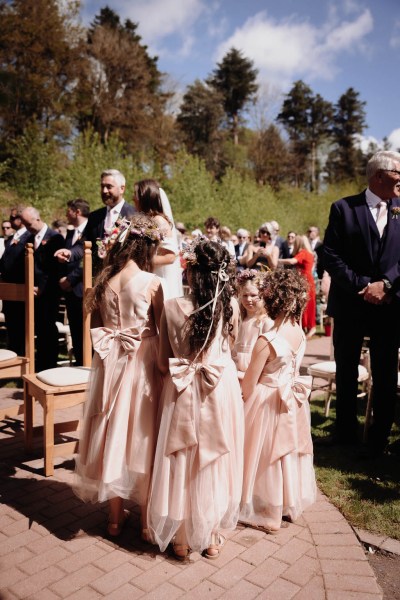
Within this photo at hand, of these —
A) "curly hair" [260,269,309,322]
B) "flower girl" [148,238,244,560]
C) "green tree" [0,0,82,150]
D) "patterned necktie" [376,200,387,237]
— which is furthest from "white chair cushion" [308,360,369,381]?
"green tree" [0,0,82,150]

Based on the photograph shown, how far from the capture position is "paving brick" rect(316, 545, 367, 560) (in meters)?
2.97

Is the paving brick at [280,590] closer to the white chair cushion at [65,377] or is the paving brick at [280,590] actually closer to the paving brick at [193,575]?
the paving brick at [193,575]

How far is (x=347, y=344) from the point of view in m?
4.54

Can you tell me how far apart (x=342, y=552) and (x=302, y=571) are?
0.36 metres

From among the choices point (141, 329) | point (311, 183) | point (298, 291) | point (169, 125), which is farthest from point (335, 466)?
point (311, 183)

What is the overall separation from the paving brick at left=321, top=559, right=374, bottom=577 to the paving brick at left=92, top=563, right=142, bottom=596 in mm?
1072

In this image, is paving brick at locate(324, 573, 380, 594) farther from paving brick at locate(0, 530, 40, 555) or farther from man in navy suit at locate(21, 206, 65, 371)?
man in navy suit at locate(21, 206, 65, 371)

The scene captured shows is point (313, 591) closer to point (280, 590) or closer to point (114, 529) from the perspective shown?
point (280, 590)

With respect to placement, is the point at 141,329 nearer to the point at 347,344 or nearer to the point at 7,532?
the point at 7,532

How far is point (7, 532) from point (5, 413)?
189 cm

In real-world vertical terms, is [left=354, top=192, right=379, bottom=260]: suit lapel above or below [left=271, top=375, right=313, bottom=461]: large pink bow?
above

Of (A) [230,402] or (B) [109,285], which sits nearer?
(A) [230,402]

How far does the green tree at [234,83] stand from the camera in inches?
1750

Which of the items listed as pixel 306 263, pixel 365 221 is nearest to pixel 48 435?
pixel 365 221
